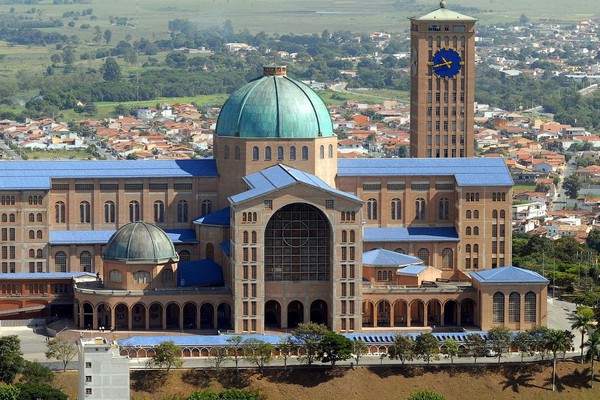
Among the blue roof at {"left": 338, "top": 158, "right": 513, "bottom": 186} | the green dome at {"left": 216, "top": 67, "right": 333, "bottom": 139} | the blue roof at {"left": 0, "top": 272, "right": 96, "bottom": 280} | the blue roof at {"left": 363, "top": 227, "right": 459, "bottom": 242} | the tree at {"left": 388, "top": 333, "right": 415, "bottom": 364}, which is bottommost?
the tree at {"left": 388, "top": 333, "right": 415, "bottom": 364}

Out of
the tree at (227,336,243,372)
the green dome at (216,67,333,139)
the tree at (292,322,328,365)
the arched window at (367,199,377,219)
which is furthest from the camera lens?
the arched window at (367,199,377,219)

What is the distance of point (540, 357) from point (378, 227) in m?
20.9

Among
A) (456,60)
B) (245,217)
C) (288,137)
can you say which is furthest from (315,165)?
(456,60)

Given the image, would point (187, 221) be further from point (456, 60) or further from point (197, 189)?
point (456, 60)

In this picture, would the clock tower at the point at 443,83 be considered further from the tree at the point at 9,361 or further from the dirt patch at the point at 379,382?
the tree at the point at 9,361

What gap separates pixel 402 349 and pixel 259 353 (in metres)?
9.30

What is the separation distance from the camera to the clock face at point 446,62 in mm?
165250

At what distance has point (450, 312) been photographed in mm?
144250

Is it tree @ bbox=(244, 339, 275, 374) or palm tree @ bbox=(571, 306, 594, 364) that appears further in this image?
palm tree @ bbox=(571, 306, 594, 364)

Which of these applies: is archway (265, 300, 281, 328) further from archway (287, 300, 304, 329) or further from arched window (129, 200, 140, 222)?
arched window (129, 200, 140, 222)

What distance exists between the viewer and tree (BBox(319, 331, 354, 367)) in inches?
5212

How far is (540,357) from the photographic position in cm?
13600

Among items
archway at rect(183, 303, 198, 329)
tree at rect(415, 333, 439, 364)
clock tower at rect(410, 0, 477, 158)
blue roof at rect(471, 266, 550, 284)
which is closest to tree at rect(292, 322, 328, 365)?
tree at rect(415, 333, 439, 364)

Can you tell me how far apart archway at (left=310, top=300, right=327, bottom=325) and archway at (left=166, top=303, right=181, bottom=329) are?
9.23 metres
